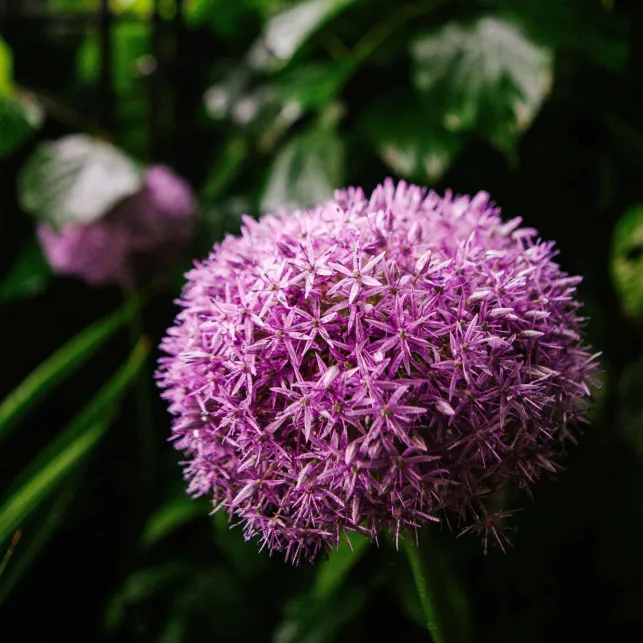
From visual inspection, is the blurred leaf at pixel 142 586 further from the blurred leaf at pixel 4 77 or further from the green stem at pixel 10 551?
the blurred leaf at pixel 4 77

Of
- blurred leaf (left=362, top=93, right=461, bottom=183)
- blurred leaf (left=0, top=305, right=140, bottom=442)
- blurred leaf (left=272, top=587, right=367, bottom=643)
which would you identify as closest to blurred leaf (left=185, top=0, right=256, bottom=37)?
blurred leaf (left=362, top=93, right=461, bottom=183)

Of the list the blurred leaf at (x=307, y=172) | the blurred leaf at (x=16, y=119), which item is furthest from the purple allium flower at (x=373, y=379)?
the blurred leaf at (x=16, y=119)

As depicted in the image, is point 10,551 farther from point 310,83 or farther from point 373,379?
point 310,83

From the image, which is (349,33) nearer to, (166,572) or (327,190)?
(327,190)

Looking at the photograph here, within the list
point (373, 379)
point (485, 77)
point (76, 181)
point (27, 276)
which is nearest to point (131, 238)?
point (76, 181)

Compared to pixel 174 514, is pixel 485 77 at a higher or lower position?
higher

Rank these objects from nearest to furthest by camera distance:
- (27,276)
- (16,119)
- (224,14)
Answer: (16,119), (27,276), (224,14)

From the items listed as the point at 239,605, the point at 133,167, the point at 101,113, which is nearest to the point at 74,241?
the point at 133,167

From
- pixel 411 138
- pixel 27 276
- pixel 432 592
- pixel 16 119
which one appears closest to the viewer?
pixel 432 592
